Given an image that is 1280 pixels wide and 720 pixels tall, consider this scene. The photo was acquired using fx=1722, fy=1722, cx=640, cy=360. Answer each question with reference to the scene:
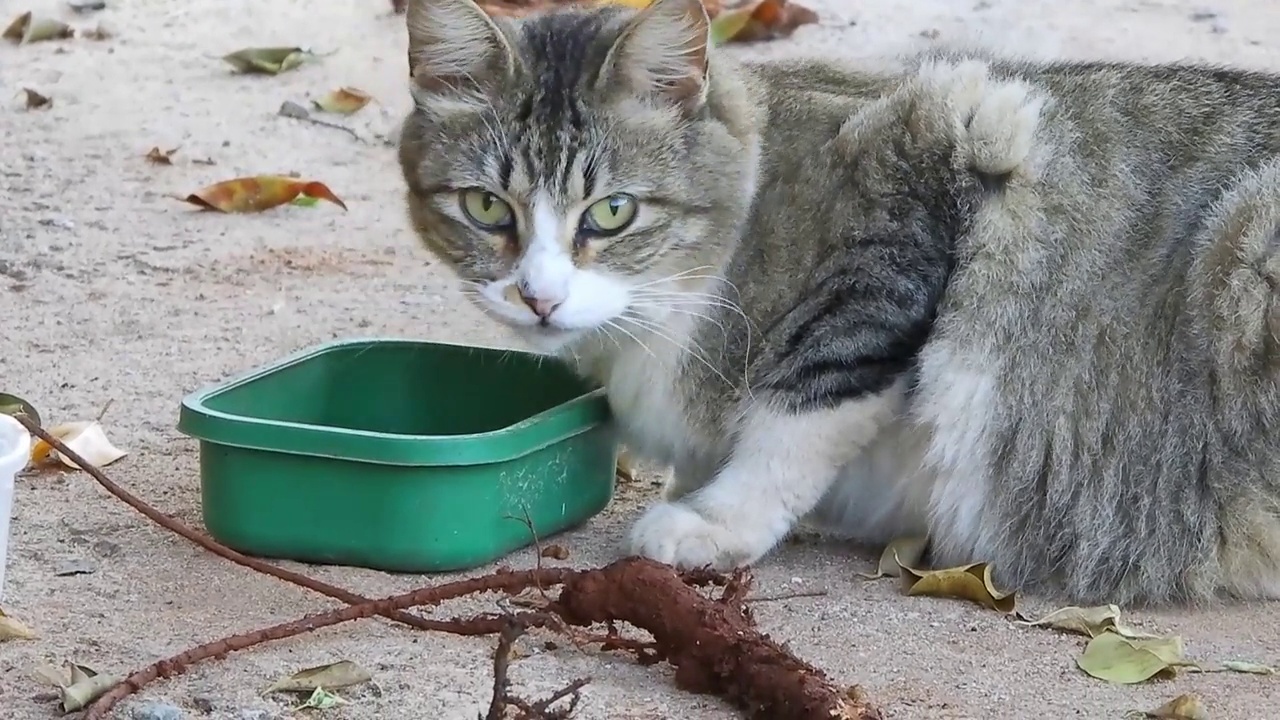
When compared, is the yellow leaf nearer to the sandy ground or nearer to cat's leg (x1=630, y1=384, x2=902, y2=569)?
the sandy ground

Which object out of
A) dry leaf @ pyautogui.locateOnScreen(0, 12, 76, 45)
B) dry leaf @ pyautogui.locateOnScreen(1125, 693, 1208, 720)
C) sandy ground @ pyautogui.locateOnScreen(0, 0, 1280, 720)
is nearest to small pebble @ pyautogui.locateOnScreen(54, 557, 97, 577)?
sandy ground @ pyautogui.locateOnScreen(0, 0, 1280, 720)

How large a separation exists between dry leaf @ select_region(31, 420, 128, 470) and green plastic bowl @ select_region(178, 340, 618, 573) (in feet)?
1.24

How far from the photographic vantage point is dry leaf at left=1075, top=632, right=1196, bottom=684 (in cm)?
226

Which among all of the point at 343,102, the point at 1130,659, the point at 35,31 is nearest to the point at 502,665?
the point at 1130,659

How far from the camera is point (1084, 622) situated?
8.07 feet

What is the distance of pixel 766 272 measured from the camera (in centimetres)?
272

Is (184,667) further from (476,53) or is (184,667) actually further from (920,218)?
(920,218)

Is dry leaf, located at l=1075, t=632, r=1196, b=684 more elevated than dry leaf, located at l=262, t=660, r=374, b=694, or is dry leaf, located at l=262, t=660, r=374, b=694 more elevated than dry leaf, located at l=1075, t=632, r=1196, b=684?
dry leaf, located at l=1075, t=632, r=1196, b=684

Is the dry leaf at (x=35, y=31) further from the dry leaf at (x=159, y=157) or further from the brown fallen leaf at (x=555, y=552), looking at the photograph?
the brown fallen leaf at (x=555, y=552)

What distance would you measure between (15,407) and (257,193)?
1.80 meters

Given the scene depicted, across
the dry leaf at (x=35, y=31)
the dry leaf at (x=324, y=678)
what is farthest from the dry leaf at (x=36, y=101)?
the dry leaf at (x=324, y=678)

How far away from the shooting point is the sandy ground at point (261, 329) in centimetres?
220

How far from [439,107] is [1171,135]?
116 centimetres

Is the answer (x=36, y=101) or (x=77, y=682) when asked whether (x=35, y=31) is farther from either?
(x=77, y=682)
